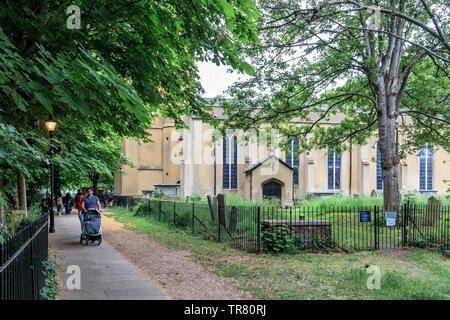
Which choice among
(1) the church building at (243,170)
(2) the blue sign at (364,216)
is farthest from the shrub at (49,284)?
(1) the church building at (243,170)

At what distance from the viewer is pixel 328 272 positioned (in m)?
8.14

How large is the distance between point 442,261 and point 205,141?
93.7 ft

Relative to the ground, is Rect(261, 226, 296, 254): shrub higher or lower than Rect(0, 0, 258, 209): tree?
lower

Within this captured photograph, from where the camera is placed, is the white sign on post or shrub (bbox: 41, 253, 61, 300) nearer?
shrub (bbox: 41, 253, 61, 300)

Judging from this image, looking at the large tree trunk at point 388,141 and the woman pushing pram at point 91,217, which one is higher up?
the large tree trunk at point 388,141

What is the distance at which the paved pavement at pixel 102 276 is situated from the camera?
6113 millimetres

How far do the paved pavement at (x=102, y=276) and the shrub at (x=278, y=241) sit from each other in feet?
12.8

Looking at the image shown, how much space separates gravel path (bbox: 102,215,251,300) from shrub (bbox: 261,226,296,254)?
→ 2329mm

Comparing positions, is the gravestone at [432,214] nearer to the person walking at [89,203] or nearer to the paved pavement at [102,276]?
the paved pavement at [102,276]

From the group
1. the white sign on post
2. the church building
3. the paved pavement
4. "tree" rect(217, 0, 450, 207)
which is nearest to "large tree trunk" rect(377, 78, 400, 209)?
"tree" rect(217, 0, 450, 207)

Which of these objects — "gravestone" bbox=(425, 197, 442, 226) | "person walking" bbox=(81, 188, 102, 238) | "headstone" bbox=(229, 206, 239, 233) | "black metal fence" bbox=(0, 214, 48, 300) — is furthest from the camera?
"gravestone" bbox=(425, 197, 442, 226)

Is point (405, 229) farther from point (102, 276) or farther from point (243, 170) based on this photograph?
point (243, 170)

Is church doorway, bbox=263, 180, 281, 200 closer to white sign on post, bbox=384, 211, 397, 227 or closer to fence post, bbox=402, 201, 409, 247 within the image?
fence post, bbox=402, 201, 409, 247

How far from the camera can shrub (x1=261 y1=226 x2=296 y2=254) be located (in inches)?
407
